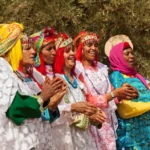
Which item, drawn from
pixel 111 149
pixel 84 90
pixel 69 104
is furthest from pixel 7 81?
pixel 111 149

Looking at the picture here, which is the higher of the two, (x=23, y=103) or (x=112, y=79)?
(x=23, y=103)

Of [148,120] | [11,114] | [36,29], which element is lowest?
[148,120]

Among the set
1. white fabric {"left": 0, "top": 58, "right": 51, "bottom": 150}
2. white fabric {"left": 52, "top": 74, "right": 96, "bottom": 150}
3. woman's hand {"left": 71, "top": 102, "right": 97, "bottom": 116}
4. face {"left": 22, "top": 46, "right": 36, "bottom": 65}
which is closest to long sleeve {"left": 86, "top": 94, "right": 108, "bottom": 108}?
white fabric {"left": 52, "top": 74, "right": 96, "bottom": 150}

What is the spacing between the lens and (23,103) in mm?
3289

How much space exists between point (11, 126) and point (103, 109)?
1.85 m

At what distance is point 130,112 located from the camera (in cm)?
526

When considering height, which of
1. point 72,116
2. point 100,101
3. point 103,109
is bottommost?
point 103,109

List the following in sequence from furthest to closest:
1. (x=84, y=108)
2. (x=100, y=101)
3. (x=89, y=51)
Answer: (x=89, y=51), (x=100, y=101), (x=84, y=108)

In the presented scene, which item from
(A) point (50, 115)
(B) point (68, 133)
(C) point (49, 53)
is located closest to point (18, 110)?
(A) point (50, 115)

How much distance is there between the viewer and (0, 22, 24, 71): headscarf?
372cm

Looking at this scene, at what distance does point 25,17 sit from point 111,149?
2.63 m

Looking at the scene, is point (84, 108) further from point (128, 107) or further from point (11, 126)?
point (128, 107)

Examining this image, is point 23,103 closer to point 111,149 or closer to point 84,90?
point 84,90

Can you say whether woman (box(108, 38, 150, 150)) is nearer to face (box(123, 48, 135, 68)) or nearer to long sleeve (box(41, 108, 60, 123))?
face (box(123, 48, 135, 68))
